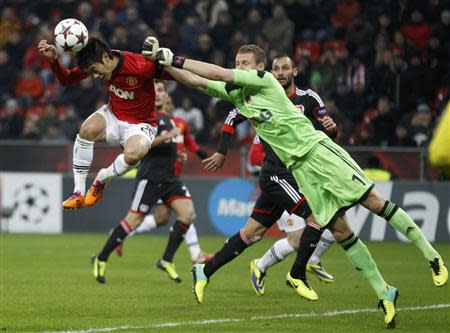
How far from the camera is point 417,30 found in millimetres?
19375

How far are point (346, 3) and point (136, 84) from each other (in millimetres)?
12833

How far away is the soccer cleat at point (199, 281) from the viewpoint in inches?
364

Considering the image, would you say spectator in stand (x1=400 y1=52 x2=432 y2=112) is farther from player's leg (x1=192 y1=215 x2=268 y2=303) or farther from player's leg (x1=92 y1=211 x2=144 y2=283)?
player's leg (x1=192 y1=215 x2=268 y2=303)

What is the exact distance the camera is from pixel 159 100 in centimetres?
1278

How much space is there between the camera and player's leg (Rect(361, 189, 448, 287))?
26.4ft

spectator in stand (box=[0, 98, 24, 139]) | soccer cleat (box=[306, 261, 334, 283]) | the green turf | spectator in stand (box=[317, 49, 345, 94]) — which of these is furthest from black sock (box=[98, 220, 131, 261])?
spectator in stand (box=[0, 98, 24, 139])

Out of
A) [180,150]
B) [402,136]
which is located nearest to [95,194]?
[180,150]

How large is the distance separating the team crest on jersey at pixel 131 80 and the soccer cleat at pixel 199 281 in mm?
1790

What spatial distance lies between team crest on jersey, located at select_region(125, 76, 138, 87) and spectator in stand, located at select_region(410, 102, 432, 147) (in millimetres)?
9687

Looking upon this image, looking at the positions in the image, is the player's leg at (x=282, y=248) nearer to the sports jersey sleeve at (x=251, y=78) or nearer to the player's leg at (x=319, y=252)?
the player's leg at (x=319, y=252)

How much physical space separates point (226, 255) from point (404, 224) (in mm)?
2029

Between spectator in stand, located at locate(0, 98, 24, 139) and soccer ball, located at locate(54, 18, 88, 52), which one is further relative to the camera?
spectator in stand, located at locate(0, 98, 24, 139)

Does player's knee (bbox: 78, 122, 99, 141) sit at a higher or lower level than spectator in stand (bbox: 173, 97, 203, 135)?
higher

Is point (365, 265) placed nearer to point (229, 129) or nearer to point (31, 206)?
point (229, 129)
